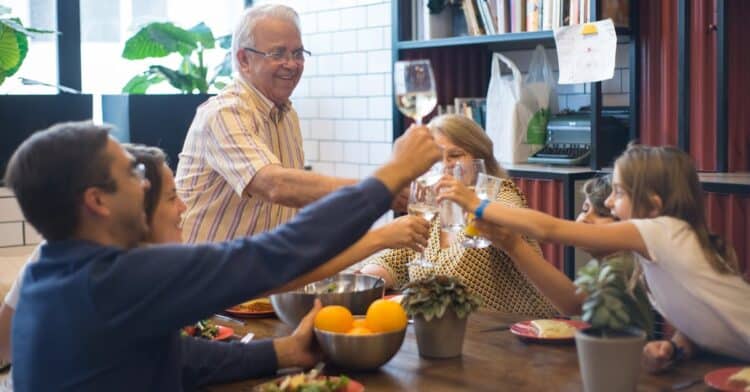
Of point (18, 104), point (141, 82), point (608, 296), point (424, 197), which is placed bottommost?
point (608, 296)

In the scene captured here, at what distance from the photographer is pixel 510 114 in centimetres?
431

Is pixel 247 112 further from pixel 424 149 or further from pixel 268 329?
pixel 424 149

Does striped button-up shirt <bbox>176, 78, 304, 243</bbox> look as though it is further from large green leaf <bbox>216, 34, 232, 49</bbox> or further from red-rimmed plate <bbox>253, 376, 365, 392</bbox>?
large green leaf <bbox>216, 34, 232, 49</bbox>

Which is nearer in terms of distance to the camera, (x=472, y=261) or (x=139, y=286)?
(x=139, y=286)

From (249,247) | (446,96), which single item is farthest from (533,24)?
(249,247)

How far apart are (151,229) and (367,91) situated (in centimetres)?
314

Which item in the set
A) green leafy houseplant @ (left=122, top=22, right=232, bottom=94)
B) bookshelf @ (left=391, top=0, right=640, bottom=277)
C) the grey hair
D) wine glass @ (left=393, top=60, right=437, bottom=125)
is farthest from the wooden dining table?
green leafy houseplant @ (left=122, top=22, right=232, bottom=94)

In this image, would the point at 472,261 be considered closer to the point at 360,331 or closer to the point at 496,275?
the point at 496,275

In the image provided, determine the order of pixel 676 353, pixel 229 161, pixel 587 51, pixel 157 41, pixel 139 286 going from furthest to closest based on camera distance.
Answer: pixel 157 41, pixel 587 51, pixel 229 161, pixel 676 353, pixel 139 286

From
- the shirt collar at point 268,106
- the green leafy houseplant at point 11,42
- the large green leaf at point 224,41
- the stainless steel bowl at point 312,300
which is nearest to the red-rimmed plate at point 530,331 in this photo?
the stainless steel bowl at point 312,300

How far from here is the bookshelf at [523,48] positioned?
12.7 feet

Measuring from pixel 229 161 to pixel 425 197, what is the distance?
0.76 meters

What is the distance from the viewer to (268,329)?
256 cm

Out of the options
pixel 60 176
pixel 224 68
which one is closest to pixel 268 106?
pixel 60 176
